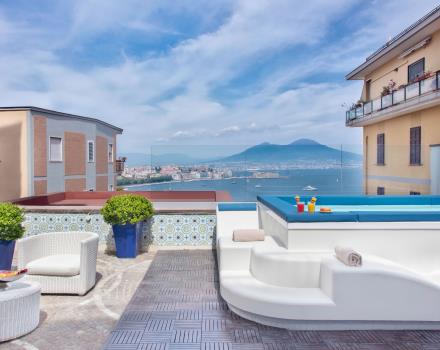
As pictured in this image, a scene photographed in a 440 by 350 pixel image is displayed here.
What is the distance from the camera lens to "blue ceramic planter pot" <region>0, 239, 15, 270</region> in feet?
14.5

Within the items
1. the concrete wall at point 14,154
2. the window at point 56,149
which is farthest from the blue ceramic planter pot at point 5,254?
the window at point 56,149

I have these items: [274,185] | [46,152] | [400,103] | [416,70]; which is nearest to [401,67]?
[416,70]

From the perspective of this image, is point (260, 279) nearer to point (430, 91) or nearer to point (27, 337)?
point (27, 337)

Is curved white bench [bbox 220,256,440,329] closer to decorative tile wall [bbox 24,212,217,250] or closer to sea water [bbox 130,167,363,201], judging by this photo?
decorative tile wall [bbox 24,212,217,250]

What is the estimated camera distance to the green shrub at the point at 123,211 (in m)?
5.19

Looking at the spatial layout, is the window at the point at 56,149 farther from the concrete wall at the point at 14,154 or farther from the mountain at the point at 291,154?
the mountain at the point at 291,154

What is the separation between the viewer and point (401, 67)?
12078mm

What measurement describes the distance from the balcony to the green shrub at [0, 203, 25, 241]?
10.6m

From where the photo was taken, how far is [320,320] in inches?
118

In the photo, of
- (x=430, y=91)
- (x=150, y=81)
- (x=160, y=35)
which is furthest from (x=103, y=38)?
(x=430, y=91)

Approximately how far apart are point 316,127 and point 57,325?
17.8 meters

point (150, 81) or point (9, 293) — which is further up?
point (150, 81)

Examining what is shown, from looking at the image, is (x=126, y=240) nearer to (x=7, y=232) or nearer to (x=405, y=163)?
(x=7, y=232)

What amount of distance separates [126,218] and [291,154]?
5290 millimetres
